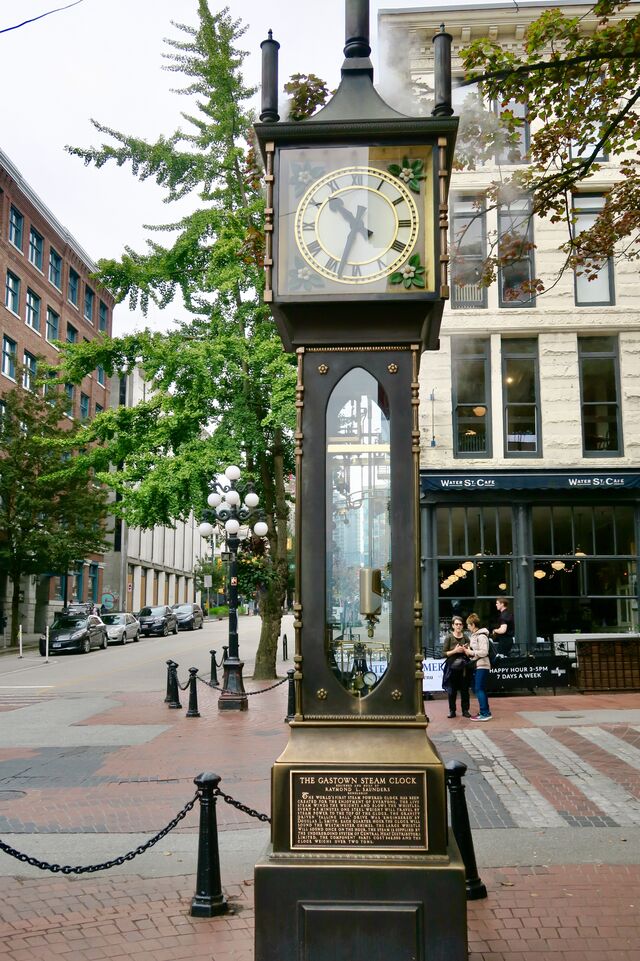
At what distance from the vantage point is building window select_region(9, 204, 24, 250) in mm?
41000

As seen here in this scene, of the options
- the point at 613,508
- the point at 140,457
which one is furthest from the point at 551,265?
the point at 140,457

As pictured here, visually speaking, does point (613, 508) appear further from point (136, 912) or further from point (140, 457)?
point (136, 912)

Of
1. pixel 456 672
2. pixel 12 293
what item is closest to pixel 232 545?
pixel 456 672

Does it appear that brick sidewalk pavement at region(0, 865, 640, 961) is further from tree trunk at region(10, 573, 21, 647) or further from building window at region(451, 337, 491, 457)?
tree trunk at region(10, 573, 21, 647)

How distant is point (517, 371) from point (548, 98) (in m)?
12.4

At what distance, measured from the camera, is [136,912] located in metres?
5.87

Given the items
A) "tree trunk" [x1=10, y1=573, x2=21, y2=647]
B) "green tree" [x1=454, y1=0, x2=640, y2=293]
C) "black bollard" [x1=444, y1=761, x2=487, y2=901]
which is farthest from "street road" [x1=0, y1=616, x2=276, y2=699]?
"black bollard" [x1=444, y1=761, x2=487, y2=901]

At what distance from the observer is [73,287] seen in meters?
50.4

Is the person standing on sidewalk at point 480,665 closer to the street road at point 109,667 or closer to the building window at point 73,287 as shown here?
the street road at point 109,667

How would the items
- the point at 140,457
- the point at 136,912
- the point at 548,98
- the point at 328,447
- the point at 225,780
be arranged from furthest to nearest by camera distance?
the point at 140,457 → the point at 225,780 → the point at 548,98 → the point at 136,912 → the point at 328,447

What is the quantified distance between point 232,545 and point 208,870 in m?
12.4

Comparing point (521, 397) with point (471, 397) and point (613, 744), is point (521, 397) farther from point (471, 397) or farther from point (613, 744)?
point (613, 744)

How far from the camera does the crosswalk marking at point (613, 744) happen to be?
10.5m

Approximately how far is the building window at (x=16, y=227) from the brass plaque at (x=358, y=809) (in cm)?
4108
